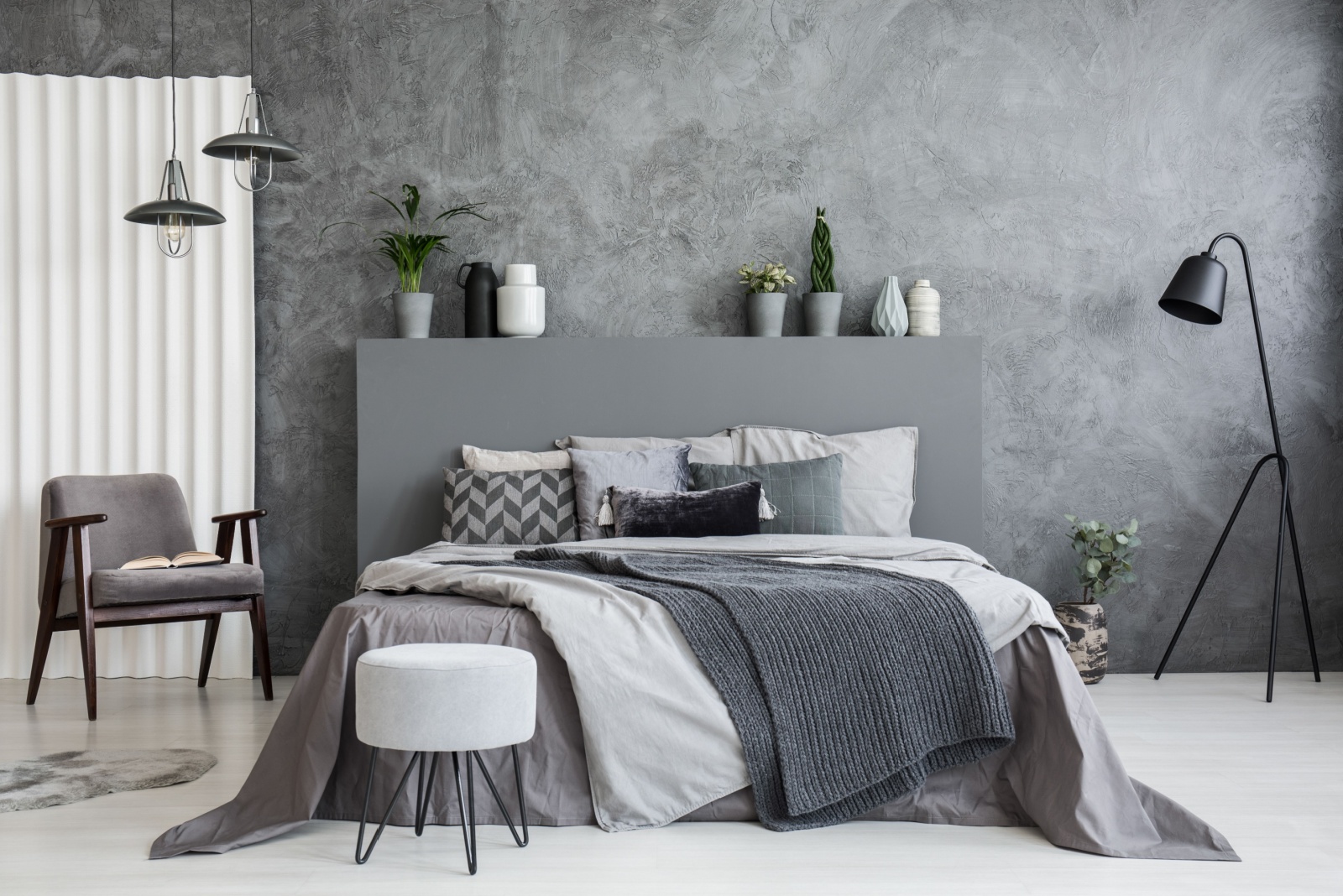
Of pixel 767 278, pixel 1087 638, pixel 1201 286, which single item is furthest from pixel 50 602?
pixel 1201 286

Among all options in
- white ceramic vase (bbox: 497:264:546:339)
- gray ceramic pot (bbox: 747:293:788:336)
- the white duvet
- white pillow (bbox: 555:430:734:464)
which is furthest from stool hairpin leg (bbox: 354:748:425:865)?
gray ceramic pot (bbox: 747:293:788:336)

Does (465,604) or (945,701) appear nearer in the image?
(945,701)

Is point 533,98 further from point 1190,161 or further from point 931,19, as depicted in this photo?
point 1190,161

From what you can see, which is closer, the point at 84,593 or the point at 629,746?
the point at 629,746

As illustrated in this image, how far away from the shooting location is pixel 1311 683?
14.6 ft

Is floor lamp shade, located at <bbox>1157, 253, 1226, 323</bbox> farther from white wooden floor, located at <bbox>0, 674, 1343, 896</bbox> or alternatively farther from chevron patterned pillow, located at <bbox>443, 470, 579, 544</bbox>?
chevron patterned pillow, located at <bbox>443, 470, 579, 544</bbox>

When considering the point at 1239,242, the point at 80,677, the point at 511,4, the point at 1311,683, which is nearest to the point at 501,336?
the point at 511,4

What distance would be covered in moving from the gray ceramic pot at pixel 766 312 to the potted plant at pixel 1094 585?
1.49 m

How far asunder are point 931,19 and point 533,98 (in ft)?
5.90

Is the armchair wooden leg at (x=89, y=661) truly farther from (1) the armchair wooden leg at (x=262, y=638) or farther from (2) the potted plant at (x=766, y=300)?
(2) the potted plant at (x=766, y=300)

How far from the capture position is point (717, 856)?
244cm

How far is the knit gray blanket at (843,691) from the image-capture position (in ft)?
8.48

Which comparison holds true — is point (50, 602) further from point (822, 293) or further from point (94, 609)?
point (822, 293)

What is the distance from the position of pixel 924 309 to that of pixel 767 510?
1277 mm
